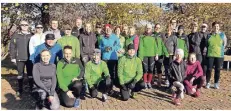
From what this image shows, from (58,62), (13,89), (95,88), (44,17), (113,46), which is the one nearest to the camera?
(58,62)

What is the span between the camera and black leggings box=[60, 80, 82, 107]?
7.73 metres

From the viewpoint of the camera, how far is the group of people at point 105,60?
25.4ft

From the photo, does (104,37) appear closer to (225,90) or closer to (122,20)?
(225,90)

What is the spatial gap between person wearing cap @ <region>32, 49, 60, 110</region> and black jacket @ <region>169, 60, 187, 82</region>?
2952mm

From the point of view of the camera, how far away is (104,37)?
9258 mm

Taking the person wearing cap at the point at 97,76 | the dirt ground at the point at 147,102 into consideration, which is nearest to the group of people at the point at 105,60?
the person wearing cap at the point at 97,76

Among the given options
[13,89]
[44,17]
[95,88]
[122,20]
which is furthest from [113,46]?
[122,20]

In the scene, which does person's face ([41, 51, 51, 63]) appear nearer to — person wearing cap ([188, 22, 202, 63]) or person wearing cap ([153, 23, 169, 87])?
person wearing cap ([153, 23, 169, 87])

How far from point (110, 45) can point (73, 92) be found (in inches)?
72.6

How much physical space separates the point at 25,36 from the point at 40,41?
476mm

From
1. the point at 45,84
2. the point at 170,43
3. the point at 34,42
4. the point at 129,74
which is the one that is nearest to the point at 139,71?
the point at 129,74

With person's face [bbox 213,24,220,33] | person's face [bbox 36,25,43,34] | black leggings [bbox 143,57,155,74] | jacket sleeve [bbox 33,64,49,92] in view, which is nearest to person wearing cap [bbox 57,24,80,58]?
person's face [bbox 36,25,43,34]

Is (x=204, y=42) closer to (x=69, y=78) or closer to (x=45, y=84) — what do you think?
(x=69, y=78)

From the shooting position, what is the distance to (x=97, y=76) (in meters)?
8.54
